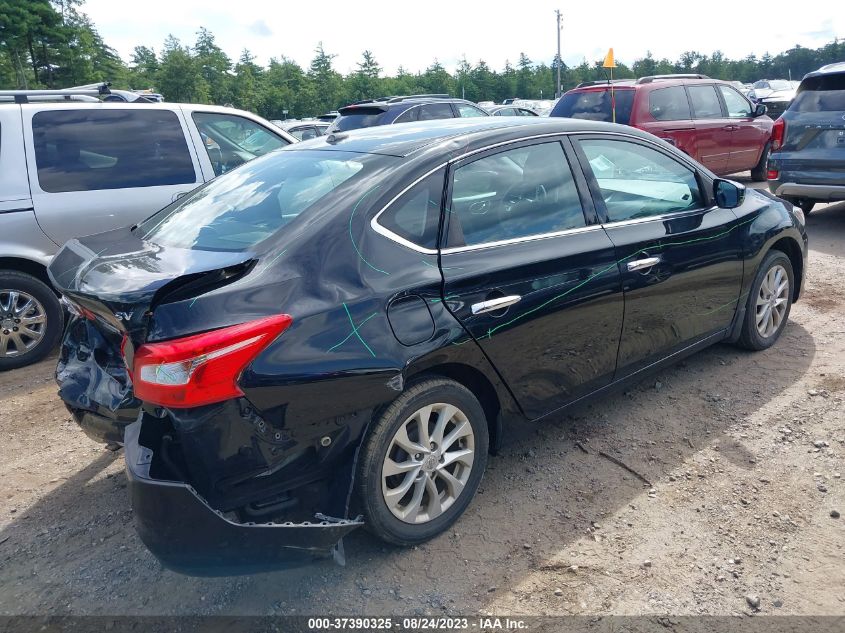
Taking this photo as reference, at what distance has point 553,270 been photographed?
125 inches

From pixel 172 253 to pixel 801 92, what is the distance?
8.29 meters

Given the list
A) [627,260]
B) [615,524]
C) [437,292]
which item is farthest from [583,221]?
[615,524]

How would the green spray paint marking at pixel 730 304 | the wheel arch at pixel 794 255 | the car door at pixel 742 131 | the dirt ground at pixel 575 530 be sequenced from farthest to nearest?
1. the car door at pixel 742 131
2. the wheel arch at pixel 794 255
3. the green spray paint marking at pixel 730 304
4. the dirt ground at pixel 575 530

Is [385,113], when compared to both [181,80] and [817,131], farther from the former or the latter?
[181,80]

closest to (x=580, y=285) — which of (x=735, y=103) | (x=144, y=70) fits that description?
(x=735, y=103)

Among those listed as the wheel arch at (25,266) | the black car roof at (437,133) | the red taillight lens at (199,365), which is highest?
the black car roof at (437,133)

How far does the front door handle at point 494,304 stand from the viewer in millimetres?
2867

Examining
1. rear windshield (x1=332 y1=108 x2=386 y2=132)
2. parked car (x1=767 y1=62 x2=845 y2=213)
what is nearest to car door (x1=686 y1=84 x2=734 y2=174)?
parked car (x1=767 y1=62 x2=845 y2=213)

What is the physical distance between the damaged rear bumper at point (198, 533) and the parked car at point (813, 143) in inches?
300

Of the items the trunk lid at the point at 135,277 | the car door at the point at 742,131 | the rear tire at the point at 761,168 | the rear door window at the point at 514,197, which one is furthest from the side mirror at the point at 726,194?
the rear tire at the point at 761,168

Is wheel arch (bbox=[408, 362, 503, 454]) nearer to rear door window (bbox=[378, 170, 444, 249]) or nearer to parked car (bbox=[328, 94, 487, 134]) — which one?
rear door window (bbox=[378, 170, 444, 249])

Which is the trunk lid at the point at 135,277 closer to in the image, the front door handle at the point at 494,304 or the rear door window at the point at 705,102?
the front door handle at the point at 494,304

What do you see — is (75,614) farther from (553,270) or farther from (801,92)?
(801,92)

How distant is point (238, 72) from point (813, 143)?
54.5 meters
